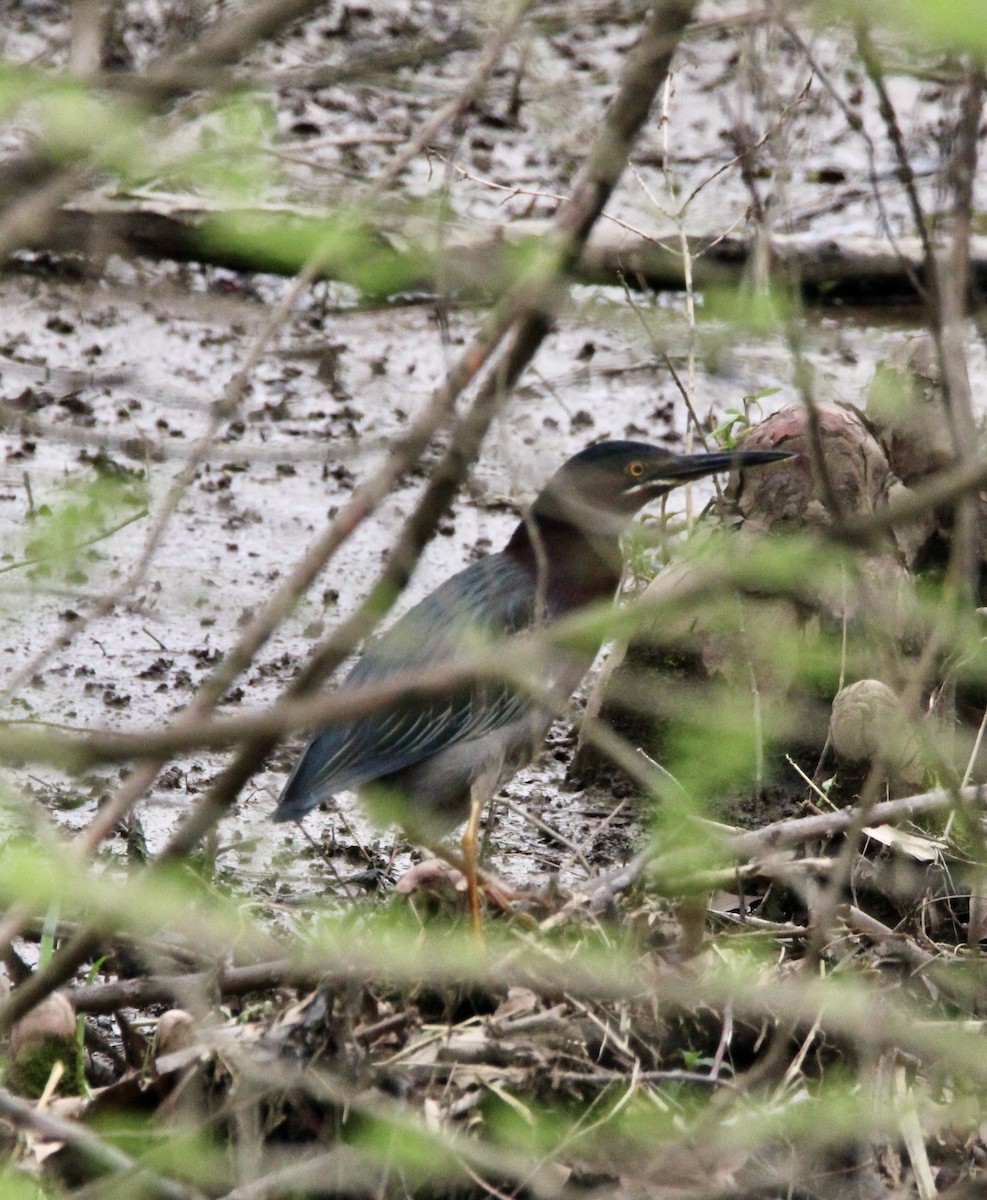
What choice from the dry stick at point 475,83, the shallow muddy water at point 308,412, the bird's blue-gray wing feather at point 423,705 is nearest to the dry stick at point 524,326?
the dry stick at point 475,83

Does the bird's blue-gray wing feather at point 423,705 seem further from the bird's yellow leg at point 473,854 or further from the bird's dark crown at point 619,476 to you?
the bird's dark crown at point 619,476

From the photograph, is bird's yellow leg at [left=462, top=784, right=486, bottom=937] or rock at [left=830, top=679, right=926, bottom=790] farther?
rock at [left=830, top=679, right=926, bottom=790]

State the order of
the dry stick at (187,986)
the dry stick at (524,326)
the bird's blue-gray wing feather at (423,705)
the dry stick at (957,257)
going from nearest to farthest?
the dry stick at (524,326), the dry stick at (957,257), the dry stick at (187,986), the bird's blue-gray wing feather at (423,705)

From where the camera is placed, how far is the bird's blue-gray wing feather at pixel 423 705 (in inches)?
188

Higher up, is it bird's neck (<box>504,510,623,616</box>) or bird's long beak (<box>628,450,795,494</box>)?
bird's long beak (<box>628,450,795,494</box>)

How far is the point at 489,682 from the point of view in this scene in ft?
15.2

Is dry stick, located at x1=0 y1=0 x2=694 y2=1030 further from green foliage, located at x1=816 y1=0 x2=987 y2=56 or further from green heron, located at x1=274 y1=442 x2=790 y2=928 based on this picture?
green heron, located at x1=274 y1=442 x2=790 y2=928

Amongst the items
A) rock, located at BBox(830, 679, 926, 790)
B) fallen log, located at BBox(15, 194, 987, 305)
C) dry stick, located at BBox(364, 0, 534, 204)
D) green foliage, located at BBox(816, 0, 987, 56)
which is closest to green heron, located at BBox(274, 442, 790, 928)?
fallen log, located at BBox(15, 194, 987, 305)

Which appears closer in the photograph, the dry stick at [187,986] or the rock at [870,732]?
the dry stick at [187,986]

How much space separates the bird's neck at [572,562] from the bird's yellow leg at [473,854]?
1.82 feet


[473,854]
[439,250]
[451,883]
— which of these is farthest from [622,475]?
[439,250]

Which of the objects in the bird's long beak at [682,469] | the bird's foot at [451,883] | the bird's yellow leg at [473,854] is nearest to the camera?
the bird's yellow leg at [473,854]

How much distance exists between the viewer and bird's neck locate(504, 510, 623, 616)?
5.18m

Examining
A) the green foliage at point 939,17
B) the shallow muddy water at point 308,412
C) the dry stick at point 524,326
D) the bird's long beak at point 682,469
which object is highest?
the green foliage at point 939,17
